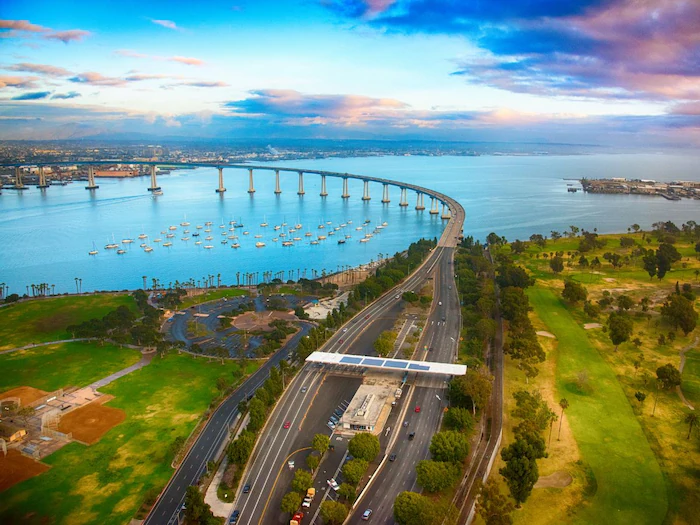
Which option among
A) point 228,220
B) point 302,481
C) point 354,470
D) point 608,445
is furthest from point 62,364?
point 228,220

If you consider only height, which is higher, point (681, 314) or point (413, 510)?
point (681, 314)

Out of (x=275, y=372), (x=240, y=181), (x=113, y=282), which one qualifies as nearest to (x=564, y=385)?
(x=275, y=372)

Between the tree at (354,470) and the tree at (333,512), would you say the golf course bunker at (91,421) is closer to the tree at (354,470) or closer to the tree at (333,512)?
the tree at (354,470)

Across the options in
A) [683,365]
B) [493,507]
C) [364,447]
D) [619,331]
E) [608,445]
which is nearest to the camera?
[493,507]

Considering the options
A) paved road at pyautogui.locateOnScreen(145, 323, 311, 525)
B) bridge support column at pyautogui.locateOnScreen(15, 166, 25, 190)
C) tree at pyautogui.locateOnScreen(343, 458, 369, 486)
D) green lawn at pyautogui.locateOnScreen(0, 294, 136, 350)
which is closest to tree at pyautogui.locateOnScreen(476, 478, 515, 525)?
tree at pyautogui.locateOnScreen(343, 458, 369, 486)

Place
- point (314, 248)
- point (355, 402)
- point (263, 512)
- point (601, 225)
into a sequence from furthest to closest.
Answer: point (601, 225) → point (314, 248) → point (355, 402) → point (263, 512)

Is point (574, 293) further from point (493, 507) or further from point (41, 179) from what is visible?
point (41, 179)

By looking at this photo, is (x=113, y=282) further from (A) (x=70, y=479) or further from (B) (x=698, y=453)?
(B) (x=698, y=453)

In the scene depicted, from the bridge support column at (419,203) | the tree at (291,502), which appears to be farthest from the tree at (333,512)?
the bridge support column at (419,203)
